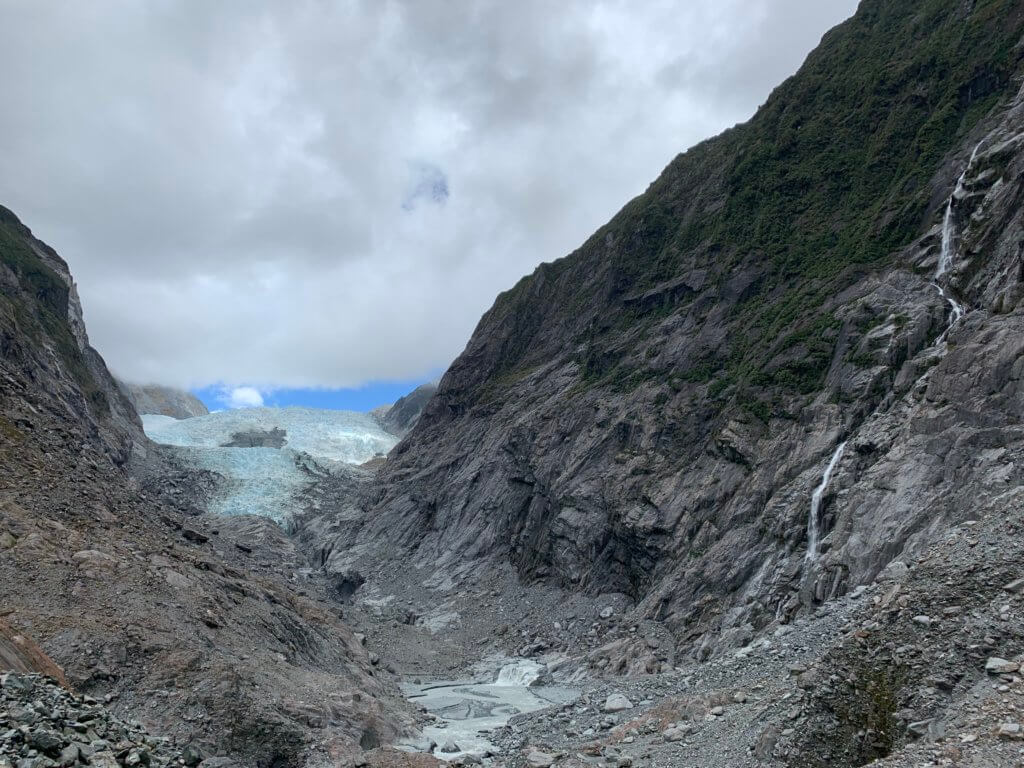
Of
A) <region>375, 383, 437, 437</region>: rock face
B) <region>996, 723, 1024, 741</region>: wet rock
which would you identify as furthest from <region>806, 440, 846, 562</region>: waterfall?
<region>375, 383, 437, 437</region>: rock face

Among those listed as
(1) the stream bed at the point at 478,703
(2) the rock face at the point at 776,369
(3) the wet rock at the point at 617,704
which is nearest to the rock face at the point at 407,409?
(2) the rock face at the point at 776,369

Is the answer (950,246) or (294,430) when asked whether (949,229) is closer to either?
(950,246)

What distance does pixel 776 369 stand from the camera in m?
40.9

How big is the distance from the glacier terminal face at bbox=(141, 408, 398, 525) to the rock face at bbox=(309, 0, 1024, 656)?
47.2 ft

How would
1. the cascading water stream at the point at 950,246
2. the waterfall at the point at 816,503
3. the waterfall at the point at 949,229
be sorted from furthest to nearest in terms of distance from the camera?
the waterfall at the point at 949,229 → the cascading water stream at the point at 950,246 → the waterfall at the point at 816,503

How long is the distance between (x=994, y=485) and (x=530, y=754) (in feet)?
55.7

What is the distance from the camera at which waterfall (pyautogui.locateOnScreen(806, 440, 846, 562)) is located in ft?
92.9

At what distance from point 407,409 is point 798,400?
14499 centimetres

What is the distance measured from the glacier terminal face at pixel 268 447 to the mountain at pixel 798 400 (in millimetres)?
11744

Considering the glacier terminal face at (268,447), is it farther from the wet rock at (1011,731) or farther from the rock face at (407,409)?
the wet rock at (1011,731)

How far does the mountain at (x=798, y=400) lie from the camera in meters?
22.8

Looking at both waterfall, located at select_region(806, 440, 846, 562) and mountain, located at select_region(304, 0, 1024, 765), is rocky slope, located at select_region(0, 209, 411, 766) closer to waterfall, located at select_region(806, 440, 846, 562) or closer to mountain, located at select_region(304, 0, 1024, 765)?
mountain, located at select_region(304, 0, 1024, 765)

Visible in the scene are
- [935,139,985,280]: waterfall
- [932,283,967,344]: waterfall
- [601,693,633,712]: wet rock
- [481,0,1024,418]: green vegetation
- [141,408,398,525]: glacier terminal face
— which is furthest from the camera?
[141,408,398,525]: glacier terminal face

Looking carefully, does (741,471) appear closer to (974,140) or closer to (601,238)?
(974,140)
